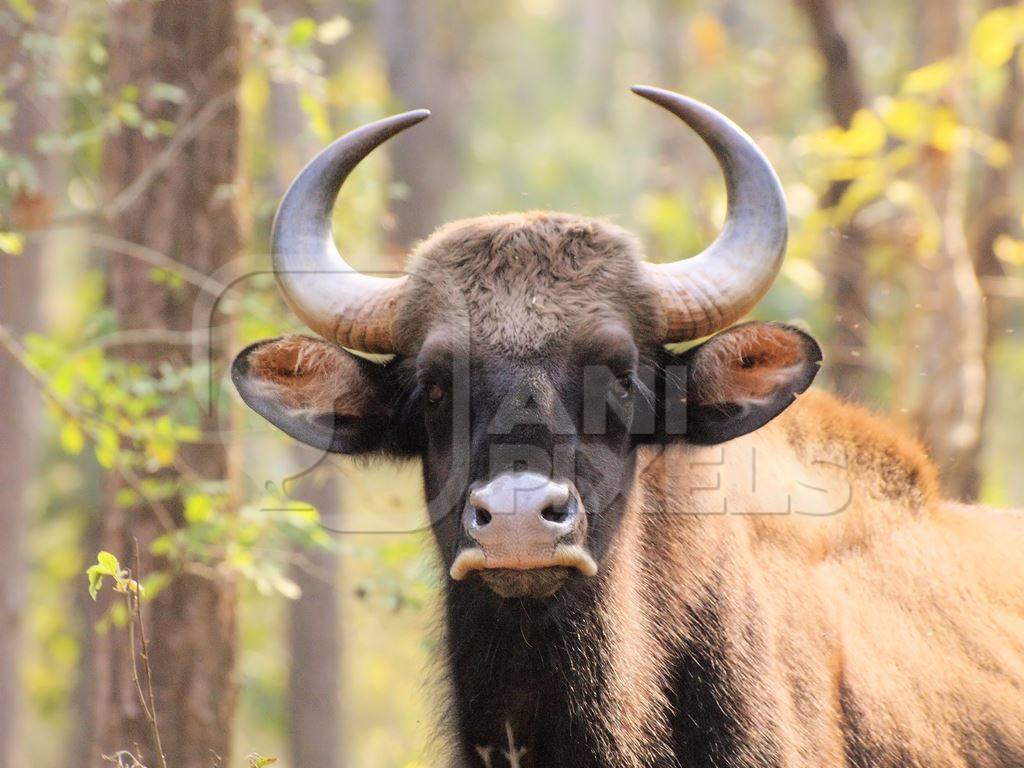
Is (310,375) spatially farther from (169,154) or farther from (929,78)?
(929,78)

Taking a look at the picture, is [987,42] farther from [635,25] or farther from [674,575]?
[635,25]

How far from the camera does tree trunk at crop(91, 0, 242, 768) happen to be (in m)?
7.72

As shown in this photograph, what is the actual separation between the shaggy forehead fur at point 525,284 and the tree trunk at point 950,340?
5.81m

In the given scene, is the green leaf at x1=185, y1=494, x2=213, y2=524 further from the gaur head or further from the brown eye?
the brown eye

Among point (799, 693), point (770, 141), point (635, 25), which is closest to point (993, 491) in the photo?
point (770, 141)

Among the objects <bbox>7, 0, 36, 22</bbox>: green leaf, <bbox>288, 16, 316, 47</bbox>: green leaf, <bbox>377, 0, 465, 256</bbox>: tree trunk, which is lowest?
<bbox>288, 16, 316, 47</bbox>: green leaf

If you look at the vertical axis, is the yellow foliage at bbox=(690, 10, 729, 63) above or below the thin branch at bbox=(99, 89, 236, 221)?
above

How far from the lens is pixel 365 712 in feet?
94.0

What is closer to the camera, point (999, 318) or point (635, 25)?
point (999, 318)

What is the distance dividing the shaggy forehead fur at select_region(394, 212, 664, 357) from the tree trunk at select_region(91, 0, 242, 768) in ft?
7.58

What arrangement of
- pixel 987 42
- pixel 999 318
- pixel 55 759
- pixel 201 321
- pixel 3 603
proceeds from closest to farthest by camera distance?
pixel 201 321, pixel 987 42, pixel 3 603, pixel 999 318, pixel 55 759

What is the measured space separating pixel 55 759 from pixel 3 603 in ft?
58.7

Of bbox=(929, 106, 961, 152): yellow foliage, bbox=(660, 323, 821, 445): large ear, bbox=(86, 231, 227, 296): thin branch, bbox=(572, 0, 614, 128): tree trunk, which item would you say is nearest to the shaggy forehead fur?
bbox=(660, 323, 821, 445): large ear

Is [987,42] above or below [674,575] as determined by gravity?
above
